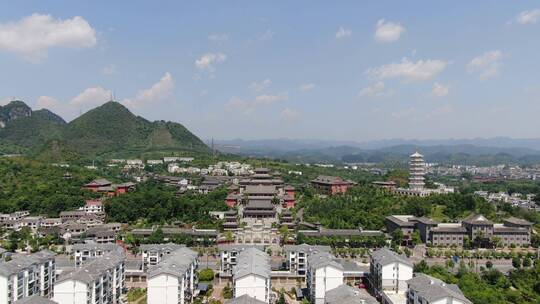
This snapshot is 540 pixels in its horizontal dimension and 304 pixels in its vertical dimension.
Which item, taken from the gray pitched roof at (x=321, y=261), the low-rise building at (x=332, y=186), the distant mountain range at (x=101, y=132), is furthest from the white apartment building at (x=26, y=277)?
the distant mountain range at (x=101, y=132)

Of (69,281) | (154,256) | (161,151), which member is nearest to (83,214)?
(154,256)

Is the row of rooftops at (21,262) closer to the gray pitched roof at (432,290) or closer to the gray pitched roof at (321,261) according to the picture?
the gray pitched roof at (321,261)

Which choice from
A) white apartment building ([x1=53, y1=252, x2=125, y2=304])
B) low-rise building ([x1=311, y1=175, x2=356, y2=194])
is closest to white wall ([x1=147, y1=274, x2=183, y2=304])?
white apartment building ([x1=53, y1=252, x2=125, y2=304])

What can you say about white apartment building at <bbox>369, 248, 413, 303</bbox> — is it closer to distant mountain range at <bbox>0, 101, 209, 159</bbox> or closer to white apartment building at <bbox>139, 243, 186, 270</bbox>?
white apartment building at <bbox>139, 243, 186, 270</bbox>

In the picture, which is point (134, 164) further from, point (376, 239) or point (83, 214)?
point (376, 239)

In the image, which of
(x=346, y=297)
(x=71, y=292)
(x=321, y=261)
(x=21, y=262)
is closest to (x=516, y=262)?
(x=321, y=261)

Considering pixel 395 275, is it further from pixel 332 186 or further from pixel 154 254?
pixel 332 186

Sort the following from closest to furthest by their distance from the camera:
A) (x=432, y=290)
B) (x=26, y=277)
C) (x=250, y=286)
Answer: (x=432, y=290) → (x=250, y=286) → (x=26, y=277)
